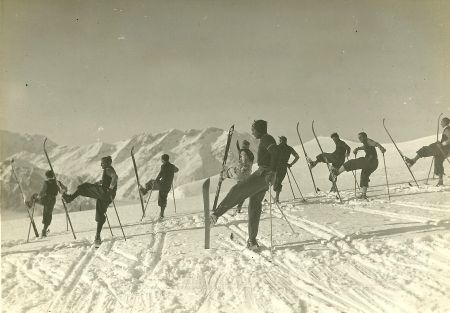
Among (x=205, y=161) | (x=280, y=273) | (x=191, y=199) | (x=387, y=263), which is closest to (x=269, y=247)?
(x=280, y=273)

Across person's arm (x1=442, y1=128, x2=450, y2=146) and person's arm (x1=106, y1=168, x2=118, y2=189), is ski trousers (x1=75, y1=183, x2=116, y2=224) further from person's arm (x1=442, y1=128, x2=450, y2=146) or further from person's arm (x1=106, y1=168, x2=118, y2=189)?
person's arm (x1=442, y1=128, x2=450, y2=146)

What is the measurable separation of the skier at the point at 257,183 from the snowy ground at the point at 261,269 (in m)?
0.45

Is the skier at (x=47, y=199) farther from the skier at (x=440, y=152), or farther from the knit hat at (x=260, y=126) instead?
the skier at (x=440, y=152)

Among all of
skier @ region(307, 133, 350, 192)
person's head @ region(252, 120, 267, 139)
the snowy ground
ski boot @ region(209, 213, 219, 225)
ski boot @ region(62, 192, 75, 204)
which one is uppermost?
person's head @ region(252, 120, 267, 139)

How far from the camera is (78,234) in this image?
9250 millimetres

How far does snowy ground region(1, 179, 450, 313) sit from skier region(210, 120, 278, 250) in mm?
447

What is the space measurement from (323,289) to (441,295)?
1.08 m

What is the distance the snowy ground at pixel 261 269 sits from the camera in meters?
4.21

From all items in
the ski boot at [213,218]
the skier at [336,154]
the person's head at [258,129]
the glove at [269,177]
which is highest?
the person's head at [258,129]

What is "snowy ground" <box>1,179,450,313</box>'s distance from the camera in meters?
4.21

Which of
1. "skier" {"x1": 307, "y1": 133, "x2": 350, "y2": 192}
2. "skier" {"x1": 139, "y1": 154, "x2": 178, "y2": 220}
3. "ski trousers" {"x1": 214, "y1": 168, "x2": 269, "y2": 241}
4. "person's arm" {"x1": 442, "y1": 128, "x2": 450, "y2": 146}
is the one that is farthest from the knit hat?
"person's arm" {"x1": 442, "y1": 128, "x2": 450, "y2": 146}

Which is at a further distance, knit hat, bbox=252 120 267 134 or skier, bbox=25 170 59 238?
skier, bbox=25 170 59 238

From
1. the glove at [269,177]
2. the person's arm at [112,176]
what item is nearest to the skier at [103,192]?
the person's arm at [112,176]

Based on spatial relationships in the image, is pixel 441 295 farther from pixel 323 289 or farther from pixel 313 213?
pixel 313 213
